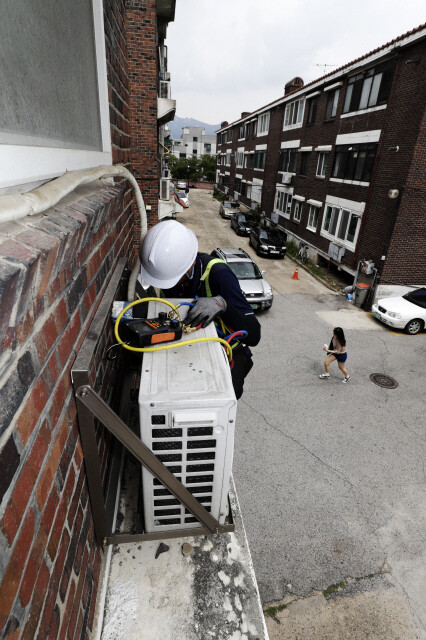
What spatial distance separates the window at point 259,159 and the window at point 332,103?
34.8 ft

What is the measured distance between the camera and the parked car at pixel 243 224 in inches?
979

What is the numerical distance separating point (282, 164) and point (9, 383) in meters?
25.0

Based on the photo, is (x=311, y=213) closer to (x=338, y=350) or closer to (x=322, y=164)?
(x=322, y=164)

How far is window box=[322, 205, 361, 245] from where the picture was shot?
48.6 feet

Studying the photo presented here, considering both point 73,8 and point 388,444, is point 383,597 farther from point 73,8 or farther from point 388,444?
point 73,8

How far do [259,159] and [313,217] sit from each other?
12.4m

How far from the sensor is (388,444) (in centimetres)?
678

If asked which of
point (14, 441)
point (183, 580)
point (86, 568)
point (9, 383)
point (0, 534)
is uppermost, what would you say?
point (9, 383)

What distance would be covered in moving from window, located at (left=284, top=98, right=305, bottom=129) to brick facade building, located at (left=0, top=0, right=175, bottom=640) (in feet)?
69.1

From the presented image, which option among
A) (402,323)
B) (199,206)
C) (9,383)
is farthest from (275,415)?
(199,206)

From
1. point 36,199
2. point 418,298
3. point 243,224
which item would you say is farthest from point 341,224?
point 36,199

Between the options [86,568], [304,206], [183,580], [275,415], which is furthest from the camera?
[304,206]

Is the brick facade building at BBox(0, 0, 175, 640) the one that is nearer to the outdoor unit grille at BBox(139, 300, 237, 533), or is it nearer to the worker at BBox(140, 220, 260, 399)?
the outdoor unit grille at BBox(139, 300, 237, 533)

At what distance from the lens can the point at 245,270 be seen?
13.1 m
